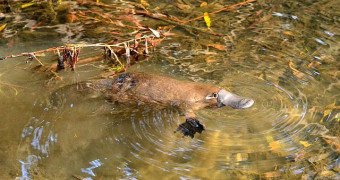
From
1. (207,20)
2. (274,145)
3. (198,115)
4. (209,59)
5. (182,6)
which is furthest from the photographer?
(182,6)

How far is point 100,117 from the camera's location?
10.4ft

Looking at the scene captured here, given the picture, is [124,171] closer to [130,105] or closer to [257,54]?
[130,105]

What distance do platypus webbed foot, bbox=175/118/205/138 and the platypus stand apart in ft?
0.45

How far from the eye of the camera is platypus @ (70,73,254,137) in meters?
3.20

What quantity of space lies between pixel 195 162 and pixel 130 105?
2.76ft

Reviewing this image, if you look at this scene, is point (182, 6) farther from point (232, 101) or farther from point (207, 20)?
point (232, 101)

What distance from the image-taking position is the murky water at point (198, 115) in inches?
105

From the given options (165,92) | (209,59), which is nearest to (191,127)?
(165,92)

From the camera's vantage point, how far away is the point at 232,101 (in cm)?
321

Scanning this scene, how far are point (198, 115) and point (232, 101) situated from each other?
29 cm

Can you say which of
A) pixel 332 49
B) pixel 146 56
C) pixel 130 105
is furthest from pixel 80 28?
pixel 332 49

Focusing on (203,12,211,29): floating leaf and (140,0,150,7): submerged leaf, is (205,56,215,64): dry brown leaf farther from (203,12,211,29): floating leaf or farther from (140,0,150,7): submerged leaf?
(140,0,150,7): submerged leaf

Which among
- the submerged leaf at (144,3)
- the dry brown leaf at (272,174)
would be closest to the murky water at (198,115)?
the dry brown leaf at (272,174)

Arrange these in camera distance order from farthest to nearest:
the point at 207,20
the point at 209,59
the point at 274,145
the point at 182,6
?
the point at 182,6
the point at 207,20
the point at 209,59
the point at 274,145
